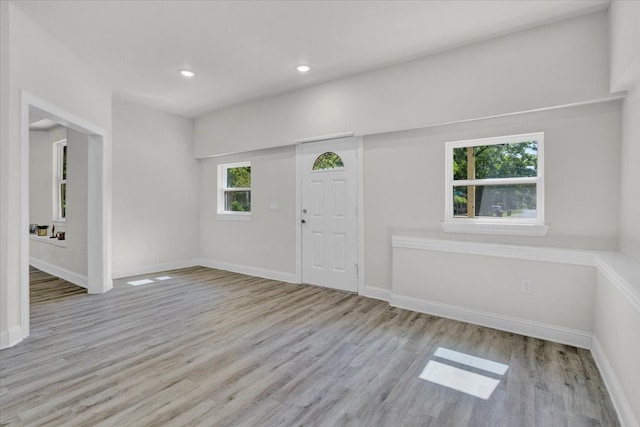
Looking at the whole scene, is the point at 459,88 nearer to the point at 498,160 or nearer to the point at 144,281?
the point at 498,160

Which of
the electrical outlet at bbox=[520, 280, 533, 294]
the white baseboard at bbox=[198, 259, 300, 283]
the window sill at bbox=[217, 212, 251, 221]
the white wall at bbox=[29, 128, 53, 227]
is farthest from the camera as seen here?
the white wall at bbox=[29, 128, 53, 227]

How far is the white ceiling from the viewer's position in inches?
106

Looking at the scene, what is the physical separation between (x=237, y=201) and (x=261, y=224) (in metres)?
0.83

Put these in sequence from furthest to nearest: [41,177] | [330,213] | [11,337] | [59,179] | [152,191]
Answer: [41,177]
[59,179]
[152,191]
[330,213]
[11,337]

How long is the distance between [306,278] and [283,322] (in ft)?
5.12

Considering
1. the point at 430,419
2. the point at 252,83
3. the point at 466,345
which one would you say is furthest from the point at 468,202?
the point at 252,83

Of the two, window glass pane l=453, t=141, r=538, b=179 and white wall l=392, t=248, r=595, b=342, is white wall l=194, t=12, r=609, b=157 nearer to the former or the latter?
window glass pane l=453, t=141, r=538, b=179

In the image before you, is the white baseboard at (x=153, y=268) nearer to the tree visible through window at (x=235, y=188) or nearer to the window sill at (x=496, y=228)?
the tree visible through window at (x=235, y=188)

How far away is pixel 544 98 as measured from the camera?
2.90 metres

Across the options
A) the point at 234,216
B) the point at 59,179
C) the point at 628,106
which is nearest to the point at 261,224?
the point at 234,216

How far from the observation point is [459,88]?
3.33 m

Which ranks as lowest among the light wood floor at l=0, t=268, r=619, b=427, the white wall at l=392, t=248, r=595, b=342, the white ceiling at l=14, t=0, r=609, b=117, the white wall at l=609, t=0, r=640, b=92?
the light wood floor at l=0, t=268, r=619, b=427

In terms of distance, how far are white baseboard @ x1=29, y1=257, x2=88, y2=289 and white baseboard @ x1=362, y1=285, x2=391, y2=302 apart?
157 inches

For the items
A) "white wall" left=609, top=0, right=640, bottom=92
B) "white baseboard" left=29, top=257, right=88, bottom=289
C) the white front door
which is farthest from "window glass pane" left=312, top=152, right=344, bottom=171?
"white baseboard" left=29, top=257, right=88, bottom=289
